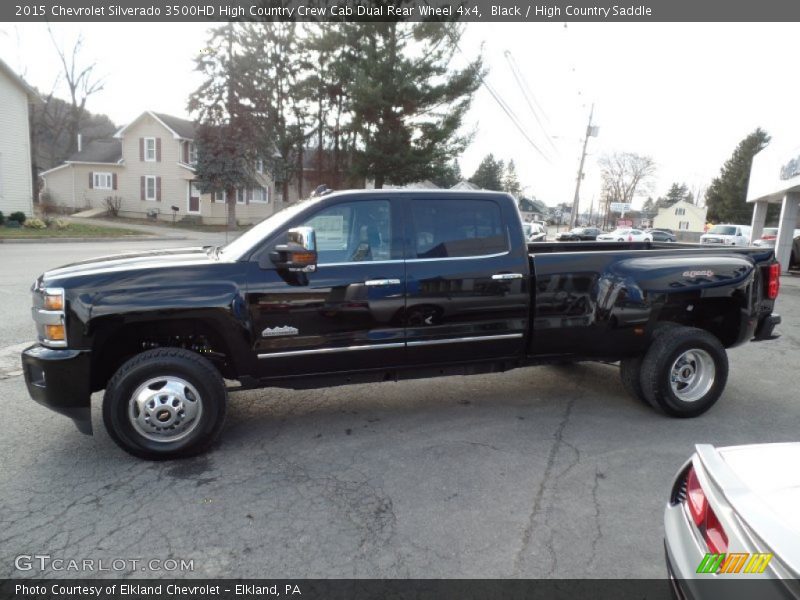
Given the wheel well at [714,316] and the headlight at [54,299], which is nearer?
the headlight at [54,299]

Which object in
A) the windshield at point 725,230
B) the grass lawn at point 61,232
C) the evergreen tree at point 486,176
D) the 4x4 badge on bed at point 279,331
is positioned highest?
the evergreen tree at point 486,176

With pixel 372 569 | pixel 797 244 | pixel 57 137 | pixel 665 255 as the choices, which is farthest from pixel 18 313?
pixel 57 137

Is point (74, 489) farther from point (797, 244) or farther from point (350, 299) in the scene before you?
point (797, 244)

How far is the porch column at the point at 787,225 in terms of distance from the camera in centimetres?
2002

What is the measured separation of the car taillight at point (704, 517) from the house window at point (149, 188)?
41.5 meters

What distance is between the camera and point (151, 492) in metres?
3.34

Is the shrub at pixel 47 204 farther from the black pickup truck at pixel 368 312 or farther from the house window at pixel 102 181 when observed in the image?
the black pickup truck at pixel 368 312

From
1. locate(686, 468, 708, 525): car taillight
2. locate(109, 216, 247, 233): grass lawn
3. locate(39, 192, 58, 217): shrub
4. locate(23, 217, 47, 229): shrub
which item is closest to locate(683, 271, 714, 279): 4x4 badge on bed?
locate(686, 468, 708, 525): car taillight

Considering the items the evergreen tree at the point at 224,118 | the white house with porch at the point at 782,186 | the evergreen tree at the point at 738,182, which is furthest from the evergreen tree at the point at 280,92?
the evergreen tree at the point at 738,182

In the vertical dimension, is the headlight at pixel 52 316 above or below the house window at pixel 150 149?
below

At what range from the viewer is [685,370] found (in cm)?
478

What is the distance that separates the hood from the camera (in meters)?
3.70

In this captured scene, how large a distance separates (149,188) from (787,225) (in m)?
37.8

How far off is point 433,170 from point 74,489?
2451 centimetres
